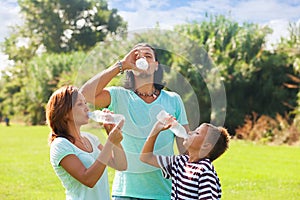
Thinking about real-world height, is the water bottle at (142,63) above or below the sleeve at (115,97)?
above

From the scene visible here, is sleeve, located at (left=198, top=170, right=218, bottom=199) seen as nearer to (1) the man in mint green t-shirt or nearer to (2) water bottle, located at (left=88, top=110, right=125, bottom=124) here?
(1) the man in mint green t-shirt

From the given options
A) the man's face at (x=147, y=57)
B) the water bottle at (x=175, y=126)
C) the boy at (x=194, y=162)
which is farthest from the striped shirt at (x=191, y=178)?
the man's face at (x=147, y=57)

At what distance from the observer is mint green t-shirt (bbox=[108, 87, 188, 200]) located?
2.91 m

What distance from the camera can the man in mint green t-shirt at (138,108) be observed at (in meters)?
2.89

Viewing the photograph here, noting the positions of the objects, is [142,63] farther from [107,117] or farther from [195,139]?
[195,139]

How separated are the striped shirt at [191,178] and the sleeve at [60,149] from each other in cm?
53

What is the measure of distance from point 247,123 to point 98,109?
1448 cm

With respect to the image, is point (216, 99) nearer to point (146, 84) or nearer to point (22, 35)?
point (146, 84)

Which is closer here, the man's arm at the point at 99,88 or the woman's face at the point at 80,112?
the woman's face at the point at 80,112

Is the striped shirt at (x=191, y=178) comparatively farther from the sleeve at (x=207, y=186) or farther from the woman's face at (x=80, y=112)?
the woman's face at (x=80, y=112)

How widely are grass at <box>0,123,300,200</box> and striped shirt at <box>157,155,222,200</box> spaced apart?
14.6 ft

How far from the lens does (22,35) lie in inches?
1898

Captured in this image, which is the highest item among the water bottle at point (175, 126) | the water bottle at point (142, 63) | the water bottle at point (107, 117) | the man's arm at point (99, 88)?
the water bottle at point (142, 63)

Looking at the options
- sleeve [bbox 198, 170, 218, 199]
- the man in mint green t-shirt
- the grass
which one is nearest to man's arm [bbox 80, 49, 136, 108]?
the man in mint green t-shirt
